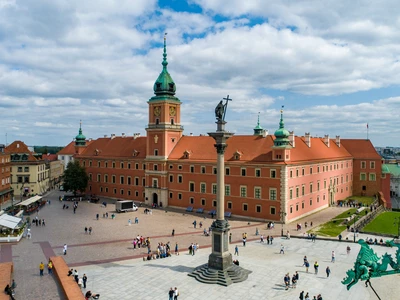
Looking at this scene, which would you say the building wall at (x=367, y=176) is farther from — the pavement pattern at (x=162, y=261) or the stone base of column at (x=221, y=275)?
the stone base of column at (x=221, y=275)

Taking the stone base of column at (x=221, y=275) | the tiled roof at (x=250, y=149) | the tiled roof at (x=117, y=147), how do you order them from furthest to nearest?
the tiled roof at (x=117, y=147), the tiled roof at (x=250, y=149), the stone base of column at (x=221, y=275)

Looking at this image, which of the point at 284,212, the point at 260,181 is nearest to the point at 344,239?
the point at 284,212

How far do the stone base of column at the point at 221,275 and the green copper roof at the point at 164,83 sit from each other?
39.7 metres

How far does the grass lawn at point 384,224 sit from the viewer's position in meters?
45.3

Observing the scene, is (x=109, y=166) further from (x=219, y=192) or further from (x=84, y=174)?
(x=219, y=192)

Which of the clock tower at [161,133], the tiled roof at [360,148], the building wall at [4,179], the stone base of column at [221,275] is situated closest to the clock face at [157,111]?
the clock tower at [161,133]

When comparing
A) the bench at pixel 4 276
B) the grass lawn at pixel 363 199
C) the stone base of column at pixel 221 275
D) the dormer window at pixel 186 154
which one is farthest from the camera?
the grass lawn at pixel 363 199

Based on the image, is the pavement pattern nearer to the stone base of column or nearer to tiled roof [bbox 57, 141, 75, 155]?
the stone base of column

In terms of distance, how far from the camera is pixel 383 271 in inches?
713

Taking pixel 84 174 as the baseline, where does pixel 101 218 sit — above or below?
below

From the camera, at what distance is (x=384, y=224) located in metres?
49.2

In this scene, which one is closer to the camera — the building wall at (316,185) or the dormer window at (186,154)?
the building wall at (316,185)

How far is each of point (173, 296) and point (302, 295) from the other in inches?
315

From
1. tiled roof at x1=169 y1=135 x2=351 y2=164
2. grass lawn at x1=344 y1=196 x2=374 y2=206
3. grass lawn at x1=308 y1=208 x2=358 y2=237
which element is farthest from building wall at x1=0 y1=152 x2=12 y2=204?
grass lawn at x1=344 y1=196 x2=374 y2=206
